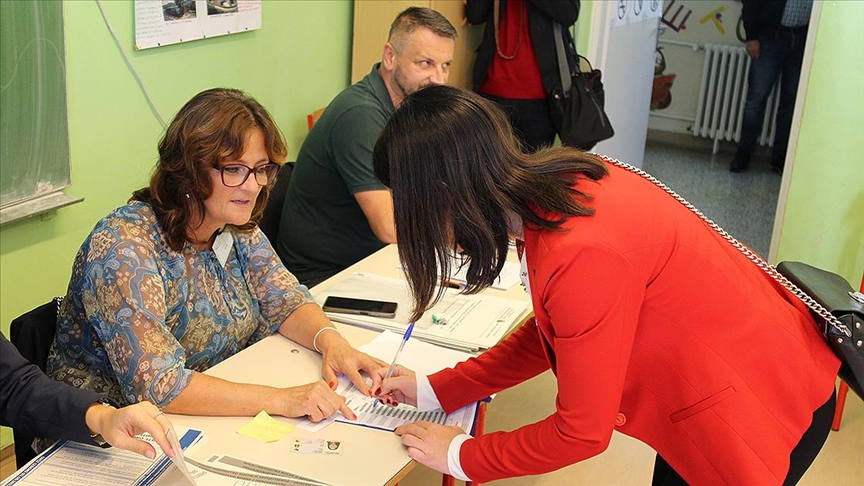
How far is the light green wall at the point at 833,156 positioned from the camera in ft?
12.3

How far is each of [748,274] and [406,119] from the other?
2.09 feet

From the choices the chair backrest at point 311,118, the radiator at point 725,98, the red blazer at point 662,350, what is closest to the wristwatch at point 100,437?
the red blazer at point 662,350

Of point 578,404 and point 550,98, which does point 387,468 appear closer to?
point 578,404

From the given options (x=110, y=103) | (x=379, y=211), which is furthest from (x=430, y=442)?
(x=110, y=103)

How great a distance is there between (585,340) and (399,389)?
0.59 metres

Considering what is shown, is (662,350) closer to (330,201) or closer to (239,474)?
(239,474)

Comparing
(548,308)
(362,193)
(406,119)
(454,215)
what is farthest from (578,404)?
(362,193)

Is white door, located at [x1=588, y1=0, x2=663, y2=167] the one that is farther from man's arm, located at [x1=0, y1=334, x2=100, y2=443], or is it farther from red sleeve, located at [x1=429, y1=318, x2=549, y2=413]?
man's arm, located at [x1=0, y1=334, x2=100, y2=443]

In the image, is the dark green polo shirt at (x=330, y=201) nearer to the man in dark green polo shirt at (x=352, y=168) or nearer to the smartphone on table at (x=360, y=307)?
the man in dark green polo shirt at (x=352, y=168)

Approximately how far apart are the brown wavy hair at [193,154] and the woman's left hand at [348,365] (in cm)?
40

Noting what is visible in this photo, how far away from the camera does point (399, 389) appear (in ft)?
5.96

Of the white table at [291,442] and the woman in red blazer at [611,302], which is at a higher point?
the woman in red blazer at [611,302]

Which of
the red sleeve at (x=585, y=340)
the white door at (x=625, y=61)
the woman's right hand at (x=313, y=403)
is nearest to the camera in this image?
the red sleeve at (x=585, y=340)

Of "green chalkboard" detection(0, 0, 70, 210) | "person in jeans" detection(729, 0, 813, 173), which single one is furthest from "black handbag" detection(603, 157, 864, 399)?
"person in jeans" detection(729, 0, 813, 173)
